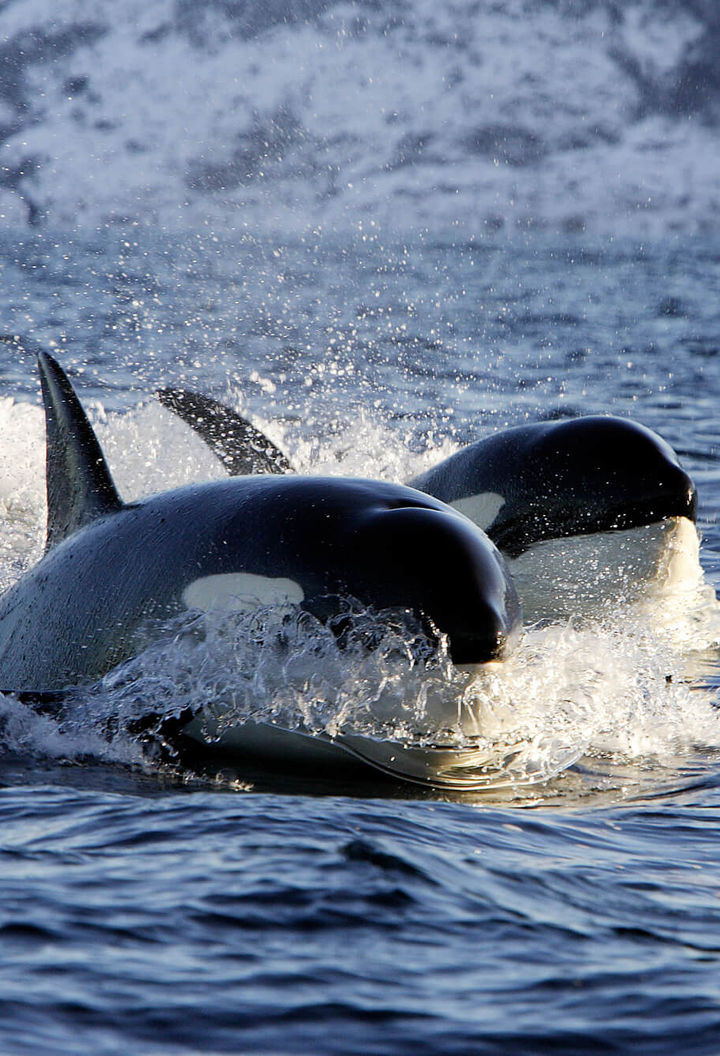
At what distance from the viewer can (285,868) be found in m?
4.64

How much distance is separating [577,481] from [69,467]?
315cm

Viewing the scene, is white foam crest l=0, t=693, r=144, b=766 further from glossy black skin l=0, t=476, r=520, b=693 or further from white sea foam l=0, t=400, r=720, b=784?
glossy black skin l=0, t=476, r=520, b=693

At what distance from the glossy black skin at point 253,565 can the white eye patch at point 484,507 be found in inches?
117

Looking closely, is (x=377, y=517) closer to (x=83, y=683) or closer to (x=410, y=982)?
(x=83, y=683)

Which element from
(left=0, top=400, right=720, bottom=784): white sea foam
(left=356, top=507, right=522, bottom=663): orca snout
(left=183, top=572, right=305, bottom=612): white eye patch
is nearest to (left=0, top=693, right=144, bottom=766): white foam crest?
(left=0, top=400, right=720, bottom=784): white sea foam

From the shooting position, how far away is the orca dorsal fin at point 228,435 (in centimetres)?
1005

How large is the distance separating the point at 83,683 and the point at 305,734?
3.70 ft

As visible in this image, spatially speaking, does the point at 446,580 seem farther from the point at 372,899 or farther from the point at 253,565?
the point at 372,899

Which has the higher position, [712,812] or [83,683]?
[83,683]

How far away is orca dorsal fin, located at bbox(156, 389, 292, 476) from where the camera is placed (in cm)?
1005

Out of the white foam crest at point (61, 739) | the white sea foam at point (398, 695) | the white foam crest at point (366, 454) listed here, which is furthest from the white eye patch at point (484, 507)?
the white foam crest at point (366, 454)

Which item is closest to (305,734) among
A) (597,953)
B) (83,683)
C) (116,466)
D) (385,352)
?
(83,683)

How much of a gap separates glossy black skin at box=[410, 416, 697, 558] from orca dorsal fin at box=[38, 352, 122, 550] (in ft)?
9.26

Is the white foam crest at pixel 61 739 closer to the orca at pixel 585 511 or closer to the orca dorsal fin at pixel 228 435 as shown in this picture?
the orca at pixel 585 511
